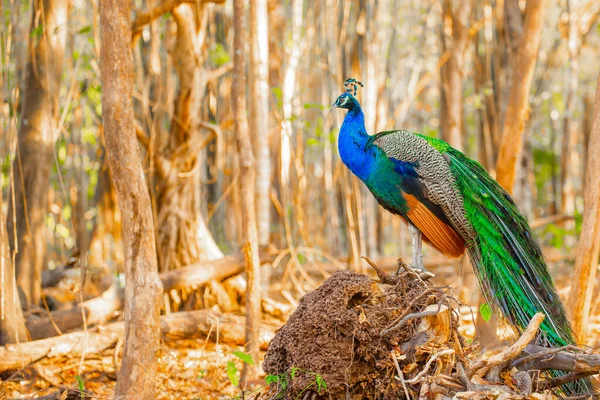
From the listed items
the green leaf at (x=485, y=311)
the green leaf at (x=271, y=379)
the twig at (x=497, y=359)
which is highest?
the green leaf at (x=485, y=311)

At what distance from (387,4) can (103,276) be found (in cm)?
1020

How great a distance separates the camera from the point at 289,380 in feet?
10.8

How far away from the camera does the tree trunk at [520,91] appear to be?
5700 mm

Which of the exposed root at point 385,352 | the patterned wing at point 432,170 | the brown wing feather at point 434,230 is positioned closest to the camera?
the exposed root at point 385,352

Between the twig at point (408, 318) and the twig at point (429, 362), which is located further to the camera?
the twig at point (408, 318)

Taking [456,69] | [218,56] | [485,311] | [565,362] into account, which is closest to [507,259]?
[485,311]

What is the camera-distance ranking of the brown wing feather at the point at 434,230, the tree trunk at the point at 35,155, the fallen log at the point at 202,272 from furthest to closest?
the fallen log at the point at 202,272 < the tree trunk at the point at 35,155 < the brown wing feather at the point at 434,230

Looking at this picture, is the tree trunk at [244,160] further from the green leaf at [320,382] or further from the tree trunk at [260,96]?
the green leaf at [320,382]

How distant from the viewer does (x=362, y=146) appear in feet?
16.3

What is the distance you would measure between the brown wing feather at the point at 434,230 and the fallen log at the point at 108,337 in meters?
1.48

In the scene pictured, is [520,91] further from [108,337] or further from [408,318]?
[108,337]

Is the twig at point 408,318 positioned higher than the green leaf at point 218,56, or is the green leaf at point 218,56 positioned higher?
the green leaf at point 218,56

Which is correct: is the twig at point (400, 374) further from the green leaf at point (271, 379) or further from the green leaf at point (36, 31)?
the green leaf at point (36, 31)

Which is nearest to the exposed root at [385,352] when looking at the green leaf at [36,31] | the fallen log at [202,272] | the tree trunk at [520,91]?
the tree trunk at [520,91]
